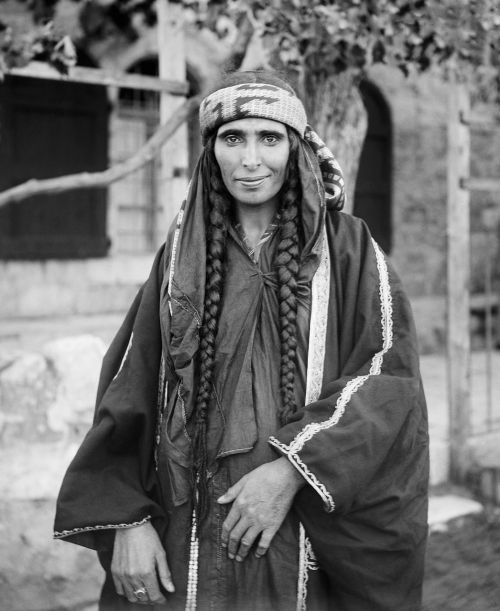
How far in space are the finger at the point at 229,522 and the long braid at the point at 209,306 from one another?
8cm

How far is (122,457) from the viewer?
1.92m

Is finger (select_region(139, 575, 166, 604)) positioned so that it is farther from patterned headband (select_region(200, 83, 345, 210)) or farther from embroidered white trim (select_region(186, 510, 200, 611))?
patterned headband (select_region(200, 83, 345, 210))

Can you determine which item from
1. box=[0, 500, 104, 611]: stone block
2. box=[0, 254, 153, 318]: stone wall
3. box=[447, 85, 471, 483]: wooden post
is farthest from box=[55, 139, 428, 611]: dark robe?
box=[0, 254, 153, 318]: stone wall

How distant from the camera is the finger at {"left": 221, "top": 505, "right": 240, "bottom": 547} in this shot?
1.76 m

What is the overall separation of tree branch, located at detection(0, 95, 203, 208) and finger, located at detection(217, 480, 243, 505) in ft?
7.17

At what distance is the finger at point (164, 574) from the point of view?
1846 millimetres

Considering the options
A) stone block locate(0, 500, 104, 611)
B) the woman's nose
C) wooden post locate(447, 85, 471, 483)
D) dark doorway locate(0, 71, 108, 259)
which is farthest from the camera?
dark doorway locate(0, 71, 108, 259)

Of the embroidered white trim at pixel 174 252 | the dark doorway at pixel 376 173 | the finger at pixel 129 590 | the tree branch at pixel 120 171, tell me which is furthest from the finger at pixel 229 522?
the dark doorway at pixel 376 173

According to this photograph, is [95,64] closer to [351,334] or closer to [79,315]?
[79,315]

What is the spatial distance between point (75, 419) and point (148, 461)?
1.78 m

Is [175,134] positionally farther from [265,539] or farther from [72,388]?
→ [265,539]

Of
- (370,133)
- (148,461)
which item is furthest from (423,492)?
(370,133)

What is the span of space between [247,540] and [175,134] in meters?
2.42

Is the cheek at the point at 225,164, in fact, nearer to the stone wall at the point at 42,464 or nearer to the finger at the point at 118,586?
the finger at the point at 118,586
